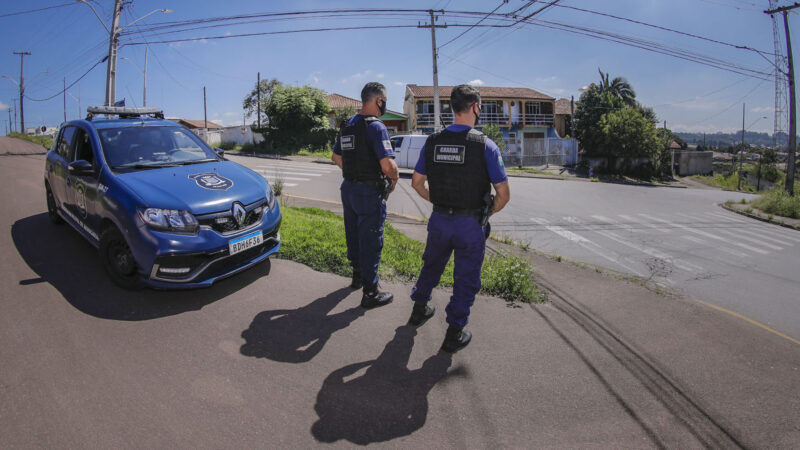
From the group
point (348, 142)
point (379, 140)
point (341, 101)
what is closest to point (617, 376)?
point (379, 140)

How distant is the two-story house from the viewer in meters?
42.4

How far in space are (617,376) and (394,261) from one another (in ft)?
9.11

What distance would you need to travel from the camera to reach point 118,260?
3.92 metres

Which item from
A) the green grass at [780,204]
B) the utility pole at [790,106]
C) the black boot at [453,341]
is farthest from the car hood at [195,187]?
the utility pole at [790,106]

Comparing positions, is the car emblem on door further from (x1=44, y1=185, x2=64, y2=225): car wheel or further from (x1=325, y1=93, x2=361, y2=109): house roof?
(x1=325, y1=93, x2=361, y2=109): house roof

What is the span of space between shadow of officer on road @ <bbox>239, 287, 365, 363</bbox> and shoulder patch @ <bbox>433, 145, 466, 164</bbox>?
1.64 metres

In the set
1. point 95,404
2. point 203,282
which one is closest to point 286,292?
point 203,282

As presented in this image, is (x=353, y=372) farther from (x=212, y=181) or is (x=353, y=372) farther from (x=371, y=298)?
(x=212, y=181)

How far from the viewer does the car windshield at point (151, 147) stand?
4.34 meters

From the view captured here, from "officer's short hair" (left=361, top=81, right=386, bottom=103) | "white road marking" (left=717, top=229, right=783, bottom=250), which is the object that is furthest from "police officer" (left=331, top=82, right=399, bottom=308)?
"white road marking" (left=717, top=229, right=783, bottom=250)

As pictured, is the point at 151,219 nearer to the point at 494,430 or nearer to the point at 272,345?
the point at 272,345

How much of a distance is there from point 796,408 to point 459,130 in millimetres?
3018

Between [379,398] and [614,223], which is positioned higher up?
[614,223]

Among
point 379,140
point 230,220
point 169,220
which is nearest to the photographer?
point 169,220
